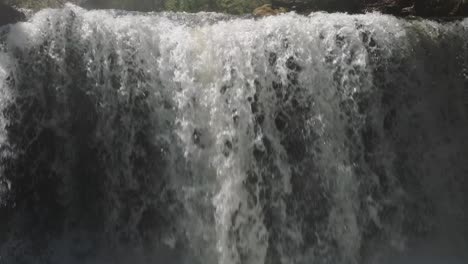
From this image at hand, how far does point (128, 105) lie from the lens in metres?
7.17

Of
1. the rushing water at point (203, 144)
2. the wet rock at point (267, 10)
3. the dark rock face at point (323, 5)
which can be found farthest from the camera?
the dark rock face at point (323, 5)

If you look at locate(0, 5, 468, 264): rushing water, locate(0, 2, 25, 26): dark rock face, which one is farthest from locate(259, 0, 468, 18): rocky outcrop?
locate(0, 2, 25, 26): dark rock face

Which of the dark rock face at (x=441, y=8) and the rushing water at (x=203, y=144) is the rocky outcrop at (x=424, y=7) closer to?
the dark rock face at (x=441, y=8)

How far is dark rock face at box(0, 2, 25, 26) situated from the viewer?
7529 millimetres

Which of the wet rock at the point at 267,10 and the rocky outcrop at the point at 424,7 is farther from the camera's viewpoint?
the wet rock at the point at 267,10

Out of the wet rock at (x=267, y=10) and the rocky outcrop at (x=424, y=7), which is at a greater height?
the rocky outcrop at (x=424, y=7)

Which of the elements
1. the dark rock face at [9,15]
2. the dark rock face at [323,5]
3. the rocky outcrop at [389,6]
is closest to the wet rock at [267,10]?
the rocky outcrop at [389,6]

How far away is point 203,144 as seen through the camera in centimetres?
712

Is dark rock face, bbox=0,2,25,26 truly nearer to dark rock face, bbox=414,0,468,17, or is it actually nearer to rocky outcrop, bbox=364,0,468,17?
rocky outcrop, bbox=364,0,468,17

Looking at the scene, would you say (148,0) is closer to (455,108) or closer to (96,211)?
(96,211)

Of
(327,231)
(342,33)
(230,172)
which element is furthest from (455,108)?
(230,172)

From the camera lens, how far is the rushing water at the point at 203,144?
691cm

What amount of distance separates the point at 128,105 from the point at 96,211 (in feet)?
4.63

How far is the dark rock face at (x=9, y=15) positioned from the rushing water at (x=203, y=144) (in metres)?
0.53
